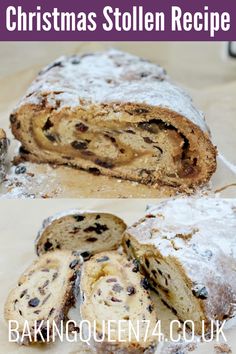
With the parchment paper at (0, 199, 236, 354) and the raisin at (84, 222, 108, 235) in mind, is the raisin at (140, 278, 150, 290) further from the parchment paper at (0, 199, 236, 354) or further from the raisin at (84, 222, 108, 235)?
the raisin at (84, 222, 108, 235)

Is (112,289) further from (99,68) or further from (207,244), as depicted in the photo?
(99,68)

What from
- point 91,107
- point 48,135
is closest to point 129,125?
point 91,107

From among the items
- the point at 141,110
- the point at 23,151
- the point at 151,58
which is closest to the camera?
the point at 141,110

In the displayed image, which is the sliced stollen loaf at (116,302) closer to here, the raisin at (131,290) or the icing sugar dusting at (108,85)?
the raisin at (131,290)

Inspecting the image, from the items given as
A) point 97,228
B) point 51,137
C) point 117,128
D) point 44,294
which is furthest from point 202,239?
point 51,137

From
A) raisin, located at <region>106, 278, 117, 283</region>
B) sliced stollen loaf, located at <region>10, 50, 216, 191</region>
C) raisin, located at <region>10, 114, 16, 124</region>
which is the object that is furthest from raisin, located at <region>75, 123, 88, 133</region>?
raisin, located at <region>106, 278, 117, 283</region>

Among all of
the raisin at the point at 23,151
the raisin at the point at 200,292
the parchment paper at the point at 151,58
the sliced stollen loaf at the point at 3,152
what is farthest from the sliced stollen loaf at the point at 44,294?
the raisin at the point at 23,151

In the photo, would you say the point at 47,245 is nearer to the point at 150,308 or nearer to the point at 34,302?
the point at 34,302
